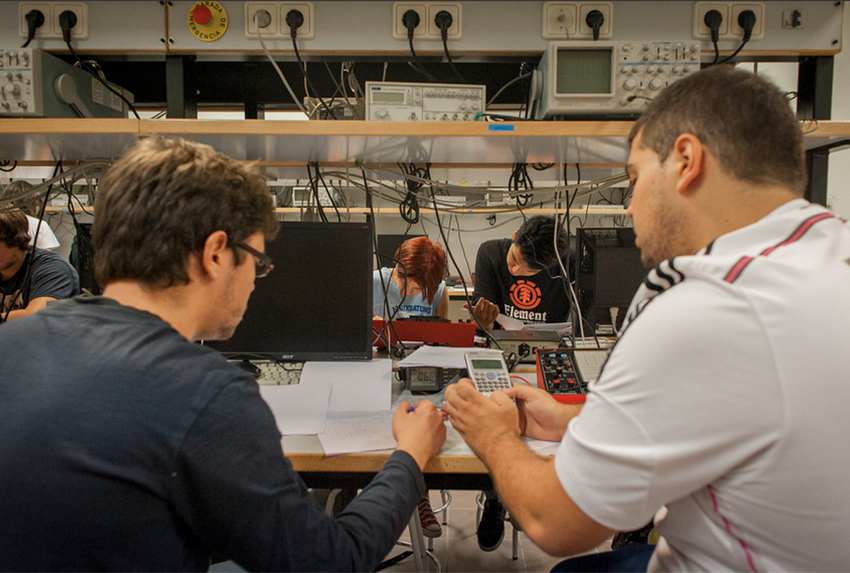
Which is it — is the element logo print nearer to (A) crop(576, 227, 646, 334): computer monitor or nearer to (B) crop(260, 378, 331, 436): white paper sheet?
(A) crop(576, 227, 646, 334): computer monitor

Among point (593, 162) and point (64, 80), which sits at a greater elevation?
point (64, 80)

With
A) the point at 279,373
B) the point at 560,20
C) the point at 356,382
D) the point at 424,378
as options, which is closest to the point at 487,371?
the point at 424,378

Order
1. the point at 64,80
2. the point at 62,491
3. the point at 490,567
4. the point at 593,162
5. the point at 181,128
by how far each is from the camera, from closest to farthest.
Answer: the point at 62,491, the point at 181,128, the point at 64,80, the point at 593,162, the point at 490,567

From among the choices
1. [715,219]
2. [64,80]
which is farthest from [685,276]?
[64,80]

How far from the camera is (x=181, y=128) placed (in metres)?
1.24

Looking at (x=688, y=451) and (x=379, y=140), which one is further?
(x=379, y=140)

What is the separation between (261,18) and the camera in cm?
141

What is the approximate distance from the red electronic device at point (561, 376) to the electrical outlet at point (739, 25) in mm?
975

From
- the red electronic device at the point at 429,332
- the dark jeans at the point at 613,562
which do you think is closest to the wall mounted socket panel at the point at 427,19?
the red electronic device at the point at 429,332

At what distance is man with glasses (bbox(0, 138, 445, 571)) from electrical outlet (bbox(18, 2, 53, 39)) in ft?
3.46

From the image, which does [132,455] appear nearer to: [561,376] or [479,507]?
[561,376]

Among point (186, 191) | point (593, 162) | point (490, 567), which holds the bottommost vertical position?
Answer: point (490, 567)

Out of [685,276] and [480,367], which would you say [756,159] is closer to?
[685,276]

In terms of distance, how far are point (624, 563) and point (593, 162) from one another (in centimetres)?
123
